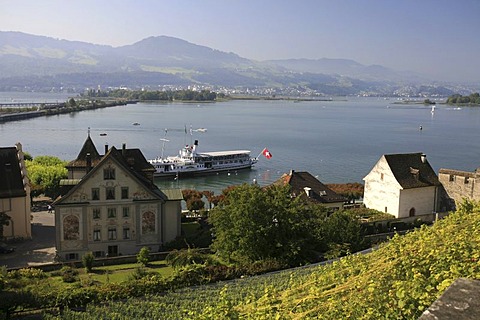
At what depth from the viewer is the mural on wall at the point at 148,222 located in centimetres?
2644

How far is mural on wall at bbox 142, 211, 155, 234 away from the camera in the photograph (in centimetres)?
2644

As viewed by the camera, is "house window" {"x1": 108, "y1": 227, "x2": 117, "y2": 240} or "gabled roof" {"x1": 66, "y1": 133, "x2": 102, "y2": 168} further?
"gabled roof" {"x1": 66, "y1": 133, "x2": 102, "y2": 168}

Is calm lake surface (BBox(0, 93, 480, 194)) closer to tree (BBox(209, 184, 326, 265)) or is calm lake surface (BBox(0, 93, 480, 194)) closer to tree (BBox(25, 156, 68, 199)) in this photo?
tree (BBox(25, 156, 68, 199))

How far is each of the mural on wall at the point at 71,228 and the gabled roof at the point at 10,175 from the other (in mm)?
4340

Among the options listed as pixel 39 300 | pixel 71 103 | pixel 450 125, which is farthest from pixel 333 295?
pixel 71 103

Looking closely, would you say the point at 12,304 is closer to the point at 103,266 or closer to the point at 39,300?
the point at 39,300

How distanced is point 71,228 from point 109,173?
3.21 meters

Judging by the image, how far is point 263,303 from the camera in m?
8.34

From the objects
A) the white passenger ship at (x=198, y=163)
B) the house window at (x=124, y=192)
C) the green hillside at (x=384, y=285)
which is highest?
Result: the green hillside at (x=384, y=285)

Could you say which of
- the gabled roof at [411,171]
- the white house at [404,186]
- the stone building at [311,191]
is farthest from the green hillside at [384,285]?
the gabled roof at [411,171]

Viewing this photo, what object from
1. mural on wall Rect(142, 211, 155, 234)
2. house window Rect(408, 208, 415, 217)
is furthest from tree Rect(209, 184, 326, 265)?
house window Rect(408, 208, 415, 217)

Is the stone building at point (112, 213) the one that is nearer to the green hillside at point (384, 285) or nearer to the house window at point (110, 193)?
the house window at point (110, 193)

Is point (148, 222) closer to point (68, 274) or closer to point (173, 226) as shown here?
point (173, 226)

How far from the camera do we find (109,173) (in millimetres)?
25594
